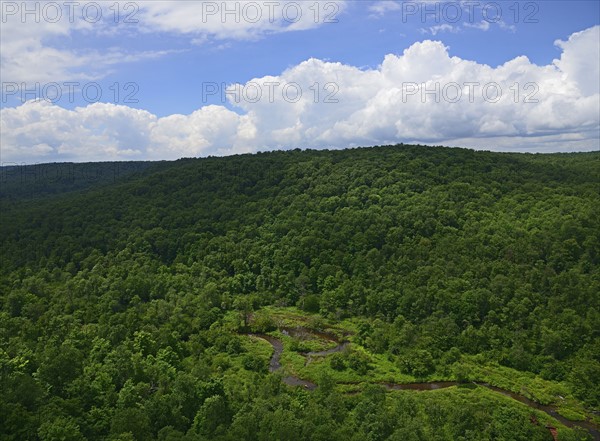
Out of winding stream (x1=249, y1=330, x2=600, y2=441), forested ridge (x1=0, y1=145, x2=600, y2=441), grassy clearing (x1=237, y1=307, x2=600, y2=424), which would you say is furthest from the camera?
grassy clearing (x1=237, y1=307, x2=600, y2=424)

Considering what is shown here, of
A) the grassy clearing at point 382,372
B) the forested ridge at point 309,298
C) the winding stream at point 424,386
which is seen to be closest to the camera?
the forested ridge at point 309,298

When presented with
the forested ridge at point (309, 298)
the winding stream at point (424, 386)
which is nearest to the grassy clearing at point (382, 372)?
the forested ridge at point (309, 298)

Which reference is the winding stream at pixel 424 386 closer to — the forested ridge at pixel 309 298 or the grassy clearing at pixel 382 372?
the grassy clearing at pixel 382 372

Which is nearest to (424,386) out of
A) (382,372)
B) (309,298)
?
(382,372)

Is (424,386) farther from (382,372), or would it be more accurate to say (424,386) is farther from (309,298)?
(309,298)

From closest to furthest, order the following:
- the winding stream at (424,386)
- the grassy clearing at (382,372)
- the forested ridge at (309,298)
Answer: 1. the forested ridge at (309,298)
2. the winding stream at (424,386)
3. the grassy clearing at (382,372)

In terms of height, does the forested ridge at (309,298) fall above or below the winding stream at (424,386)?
above

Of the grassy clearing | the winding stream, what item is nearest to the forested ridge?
the grassy clearing

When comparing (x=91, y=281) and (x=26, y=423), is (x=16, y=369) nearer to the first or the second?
(x=26, y=423)

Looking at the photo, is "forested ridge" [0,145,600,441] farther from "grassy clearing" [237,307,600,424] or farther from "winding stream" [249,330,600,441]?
"winding stream" [249,330,600,441]
